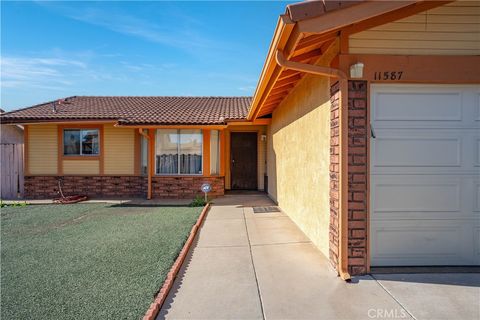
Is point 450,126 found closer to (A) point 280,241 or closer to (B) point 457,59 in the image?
(B) point 457,59

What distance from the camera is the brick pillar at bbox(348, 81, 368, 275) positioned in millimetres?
3680

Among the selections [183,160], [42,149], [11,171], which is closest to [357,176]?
[183,160]

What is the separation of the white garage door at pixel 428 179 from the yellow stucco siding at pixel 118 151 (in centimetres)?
1023

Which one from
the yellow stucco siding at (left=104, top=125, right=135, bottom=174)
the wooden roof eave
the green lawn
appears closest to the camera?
the green lawn

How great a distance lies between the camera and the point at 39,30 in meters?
9.32

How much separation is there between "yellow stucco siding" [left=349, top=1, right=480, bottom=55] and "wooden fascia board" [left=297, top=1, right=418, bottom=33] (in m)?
0.44

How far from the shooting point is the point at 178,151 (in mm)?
11195

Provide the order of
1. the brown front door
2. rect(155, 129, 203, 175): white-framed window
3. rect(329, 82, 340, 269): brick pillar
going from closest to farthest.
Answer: rect(329, 82, 340, 269): brick pillar → rect(155, 129, 203, 175): white-framed window → the brown front door

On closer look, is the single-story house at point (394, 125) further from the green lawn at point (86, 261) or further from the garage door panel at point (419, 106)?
the green lawn at point (86, 261)

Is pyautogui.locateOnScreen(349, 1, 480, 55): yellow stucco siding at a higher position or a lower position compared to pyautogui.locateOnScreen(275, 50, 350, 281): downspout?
higher

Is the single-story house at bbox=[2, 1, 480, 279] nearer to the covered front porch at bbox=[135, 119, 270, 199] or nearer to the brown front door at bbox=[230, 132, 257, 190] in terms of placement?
the covered front porch at bbox=[135, 119, 270, 199]

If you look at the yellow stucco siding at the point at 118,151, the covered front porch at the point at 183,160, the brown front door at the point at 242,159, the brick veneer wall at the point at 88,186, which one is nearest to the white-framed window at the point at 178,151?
the covered front porch at the point at 183,160

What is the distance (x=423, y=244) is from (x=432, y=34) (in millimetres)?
2785

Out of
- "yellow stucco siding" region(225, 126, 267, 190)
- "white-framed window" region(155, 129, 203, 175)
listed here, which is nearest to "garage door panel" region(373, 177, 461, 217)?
"white-framed window" region(155, 129, 203, 175)
